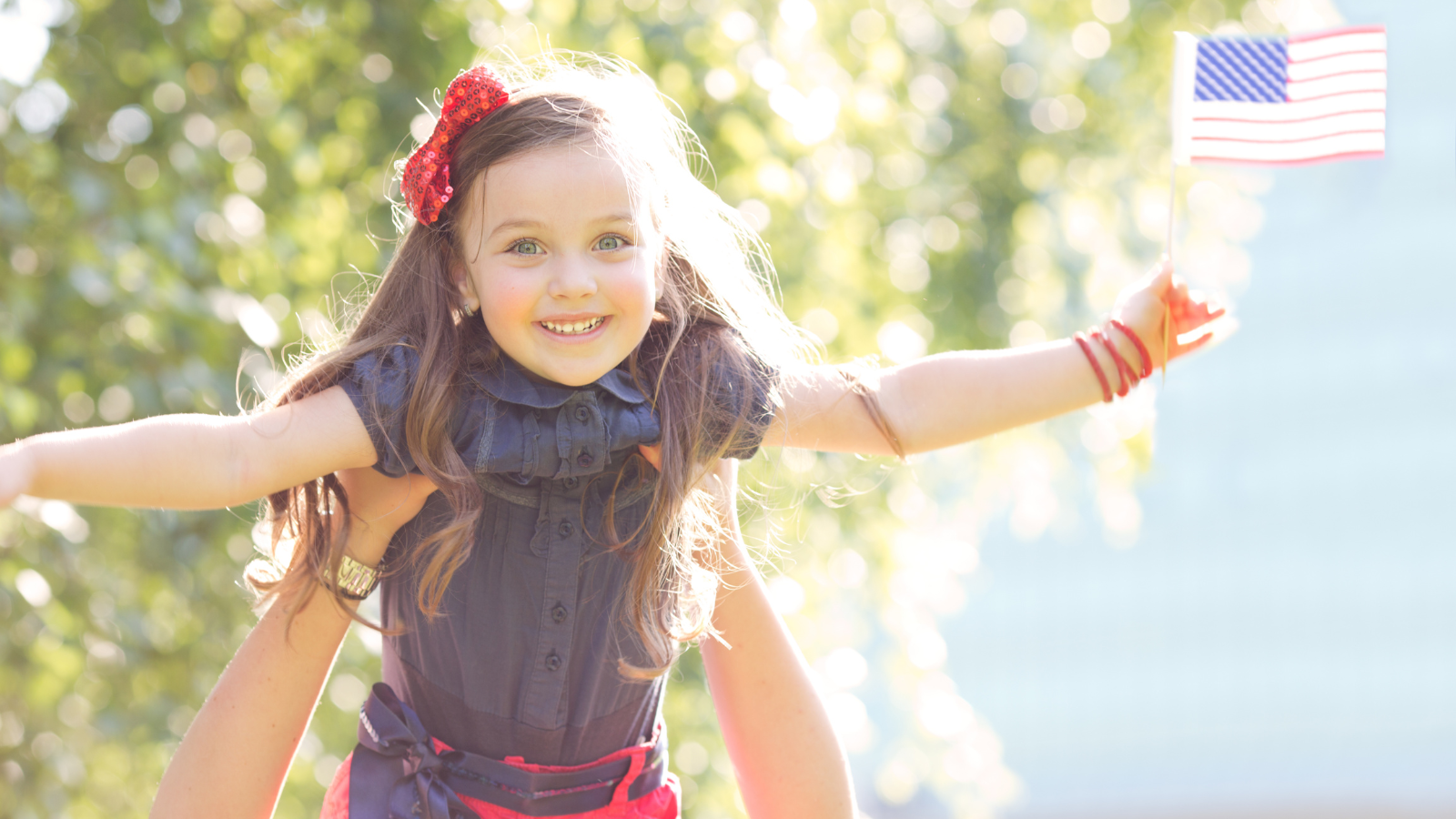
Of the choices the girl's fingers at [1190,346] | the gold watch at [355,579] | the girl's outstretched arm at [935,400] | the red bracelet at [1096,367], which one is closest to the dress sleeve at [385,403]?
the gold watch at [355,579]

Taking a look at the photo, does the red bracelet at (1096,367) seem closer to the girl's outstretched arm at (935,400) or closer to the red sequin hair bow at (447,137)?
the girl's outstretched arm at (935,400)

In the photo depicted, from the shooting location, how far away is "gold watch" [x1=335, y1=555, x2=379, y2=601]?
1.33m

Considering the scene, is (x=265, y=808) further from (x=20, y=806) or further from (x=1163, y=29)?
(x=1163, y=29)

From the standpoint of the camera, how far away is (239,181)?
2.82 meters

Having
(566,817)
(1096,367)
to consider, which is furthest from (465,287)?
(1096,367)

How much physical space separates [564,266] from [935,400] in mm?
406

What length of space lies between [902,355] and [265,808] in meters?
2.49

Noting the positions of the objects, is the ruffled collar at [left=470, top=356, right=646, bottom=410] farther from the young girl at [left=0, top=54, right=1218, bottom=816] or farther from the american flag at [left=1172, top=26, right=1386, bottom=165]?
the american flag at [left=1172, top=26, right=1386, bottom=165]

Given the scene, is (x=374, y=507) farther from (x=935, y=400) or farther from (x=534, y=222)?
(x=935, y=400)

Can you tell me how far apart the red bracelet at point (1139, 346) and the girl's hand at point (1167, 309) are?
0.01m

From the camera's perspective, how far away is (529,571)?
1313mm

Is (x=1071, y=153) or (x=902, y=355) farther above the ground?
(x=1071, y=153)

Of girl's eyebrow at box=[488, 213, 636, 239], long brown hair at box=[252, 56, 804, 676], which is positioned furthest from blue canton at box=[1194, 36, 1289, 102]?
girl's eyebrow at box=[488, 213, 636, 239]

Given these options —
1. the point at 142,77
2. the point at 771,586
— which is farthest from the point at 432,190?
the point at 771,586
